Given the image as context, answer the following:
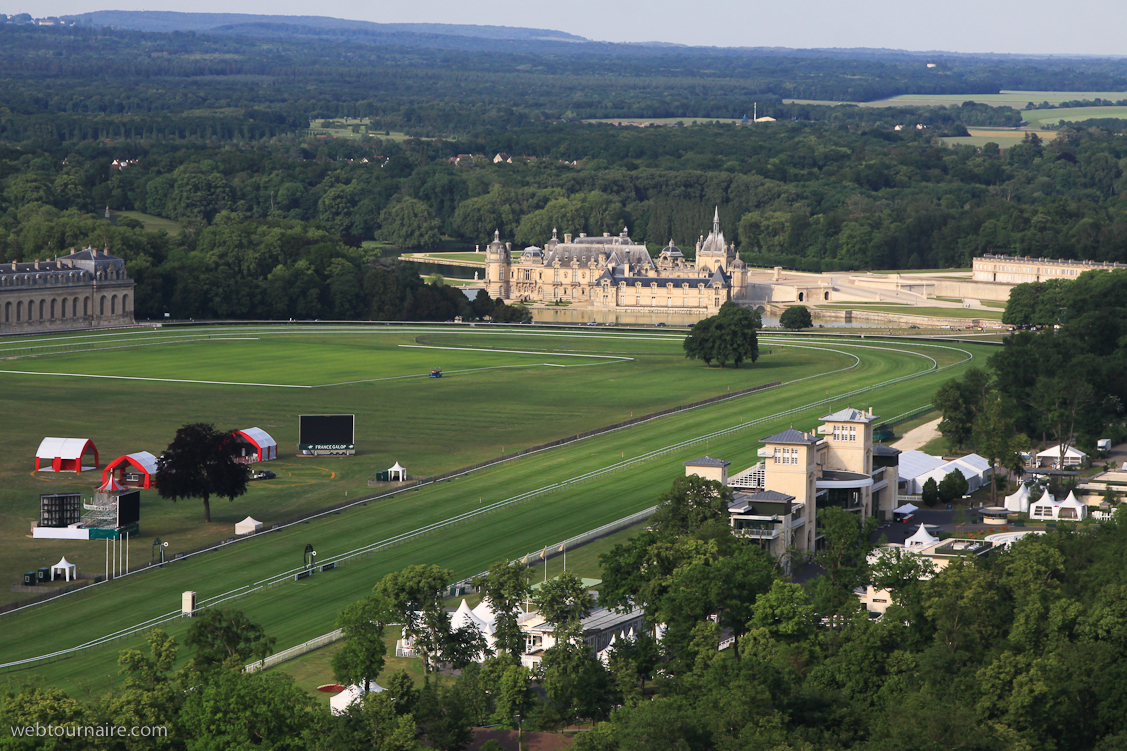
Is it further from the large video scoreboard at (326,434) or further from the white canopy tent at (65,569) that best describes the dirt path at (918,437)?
the white canopy tent at (65,569)

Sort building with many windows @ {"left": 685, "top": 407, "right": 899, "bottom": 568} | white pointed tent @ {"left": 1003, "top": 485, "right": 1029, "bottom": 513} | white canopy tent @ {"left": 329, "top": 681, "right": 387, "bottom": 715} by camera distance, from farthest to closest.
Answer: white pointed tent @ {"left": 1003, "top": 485, "right": 1029, "bottom": 513} → building with many windows @ {"left": 685, "top": 407, "right": 899, "bottom": 568} → white canopy tent @ {"left": 329, "top": 681, "right": 387, "bottom": 715}

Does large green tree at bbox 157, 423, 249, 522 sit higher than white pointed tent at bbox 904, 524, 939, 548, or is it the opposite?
large green tree at bbox 157, 423, 249, 522

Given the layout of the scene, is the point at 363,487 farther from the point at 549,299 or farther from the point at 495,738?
the point at 549,299

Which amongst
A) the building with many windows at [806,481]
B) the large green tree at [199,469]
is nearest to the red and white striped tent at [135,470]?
the large green tree at [199,469]

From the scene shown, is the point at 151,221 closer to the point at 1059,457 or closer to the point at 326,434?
the point at 326,434

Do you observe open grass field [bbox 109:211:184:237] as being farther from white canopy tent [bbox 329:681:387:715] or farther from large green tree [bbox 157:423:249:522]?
white canopy tent [bbox 329:681:387:715]

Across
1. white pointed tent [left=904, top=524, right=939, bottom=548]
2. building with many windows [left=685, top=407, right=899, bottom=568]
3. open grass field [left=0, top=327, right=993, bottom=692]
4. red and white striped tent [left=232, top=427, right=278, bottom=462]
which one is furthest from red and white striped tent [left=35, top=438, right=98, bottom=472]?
white pointed tent [left=904, top=524, right=939, bottom=548]

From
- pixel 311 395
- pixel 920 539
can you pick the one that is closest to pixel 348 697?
pixel 920 539
